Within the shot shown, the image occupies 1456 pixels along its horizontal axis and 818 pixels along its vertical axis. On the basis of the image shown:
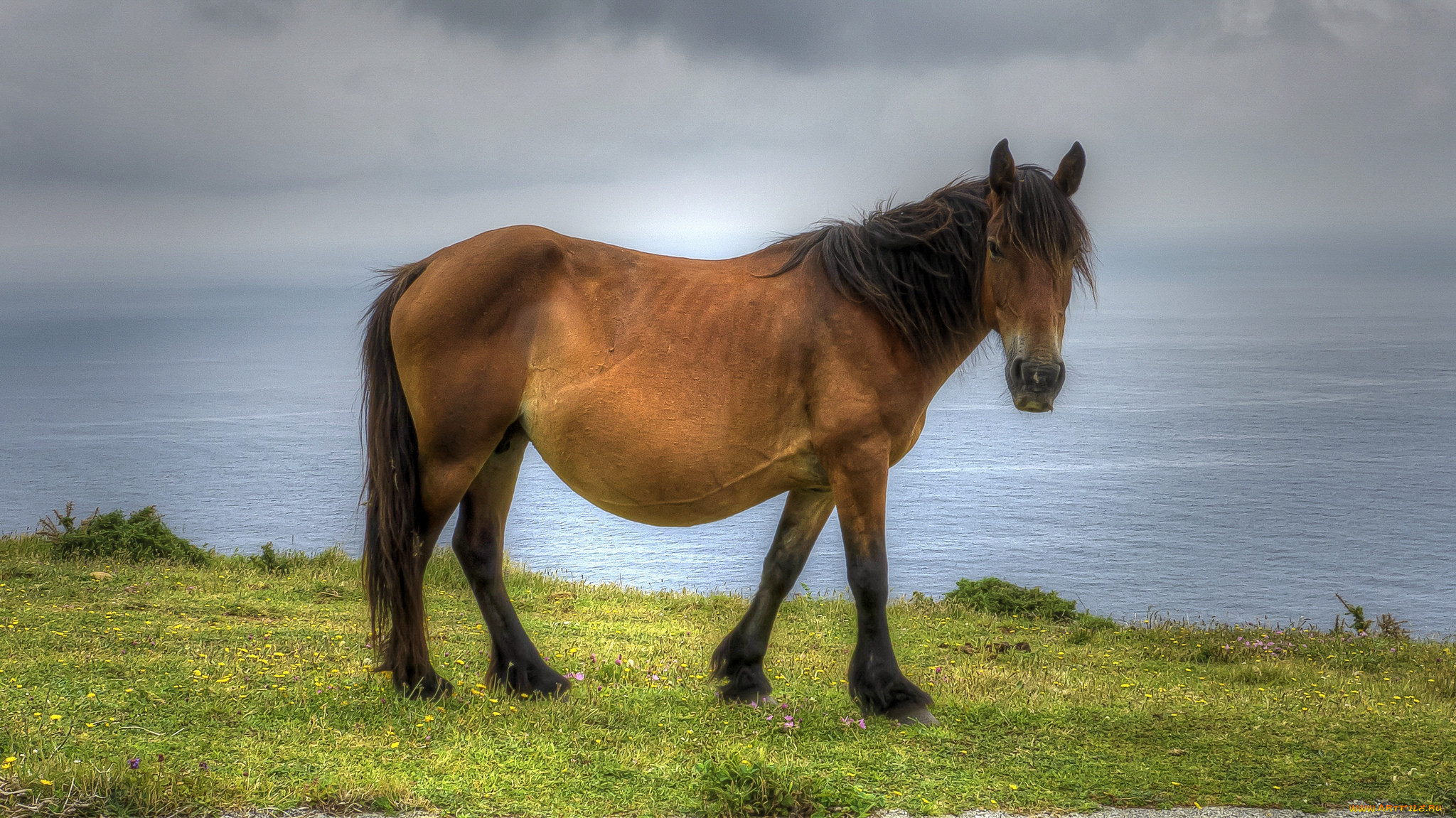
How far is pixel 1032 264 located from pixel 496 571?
3248 millimetres

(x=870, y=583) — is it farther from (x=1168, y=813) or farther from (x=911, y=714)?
(x=1168, y=813)

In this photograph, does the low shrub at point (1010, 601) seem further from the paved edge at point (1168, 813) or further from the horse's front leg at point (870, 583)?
the paved edge at point (1168, 813)

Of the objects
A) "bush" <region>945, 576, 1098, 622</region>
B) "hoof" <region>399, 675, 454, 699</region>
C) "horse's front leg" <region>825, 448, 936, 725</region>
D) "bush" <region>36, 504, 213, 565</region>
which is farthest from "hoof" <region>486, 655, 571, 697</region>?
"bush" <region>36, 504, 213, 565</region>

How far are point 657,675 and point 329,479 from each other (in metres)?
25.4

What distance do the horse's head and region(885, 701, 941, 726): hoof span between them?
159 centimetres

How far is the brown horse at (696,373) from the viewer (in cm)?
506

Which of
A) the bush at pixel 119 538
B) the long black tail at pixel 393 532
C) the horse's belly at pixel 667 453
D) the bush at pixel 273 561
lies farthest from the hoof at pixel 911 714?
the bush at pixel 119 538

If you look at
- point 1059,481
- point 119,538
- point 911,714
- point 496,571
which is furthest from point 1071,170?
point 1059,481

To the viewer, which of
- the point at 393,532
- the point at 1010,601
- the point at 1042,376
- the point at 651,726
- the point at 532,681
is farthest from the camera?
the point at 1010,601

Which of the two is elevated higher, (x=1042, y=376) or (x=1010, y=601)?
(x=1042, y=376)

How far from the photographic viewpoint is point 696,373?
514cm

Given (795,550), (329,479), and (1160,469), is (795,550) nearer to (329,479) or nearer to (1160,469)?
(329,479)

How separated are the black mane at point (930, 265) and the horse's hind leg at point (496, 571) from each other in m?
2.03

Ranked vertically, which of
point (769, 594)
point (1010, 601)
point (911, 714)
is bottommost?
point (911, 714)
